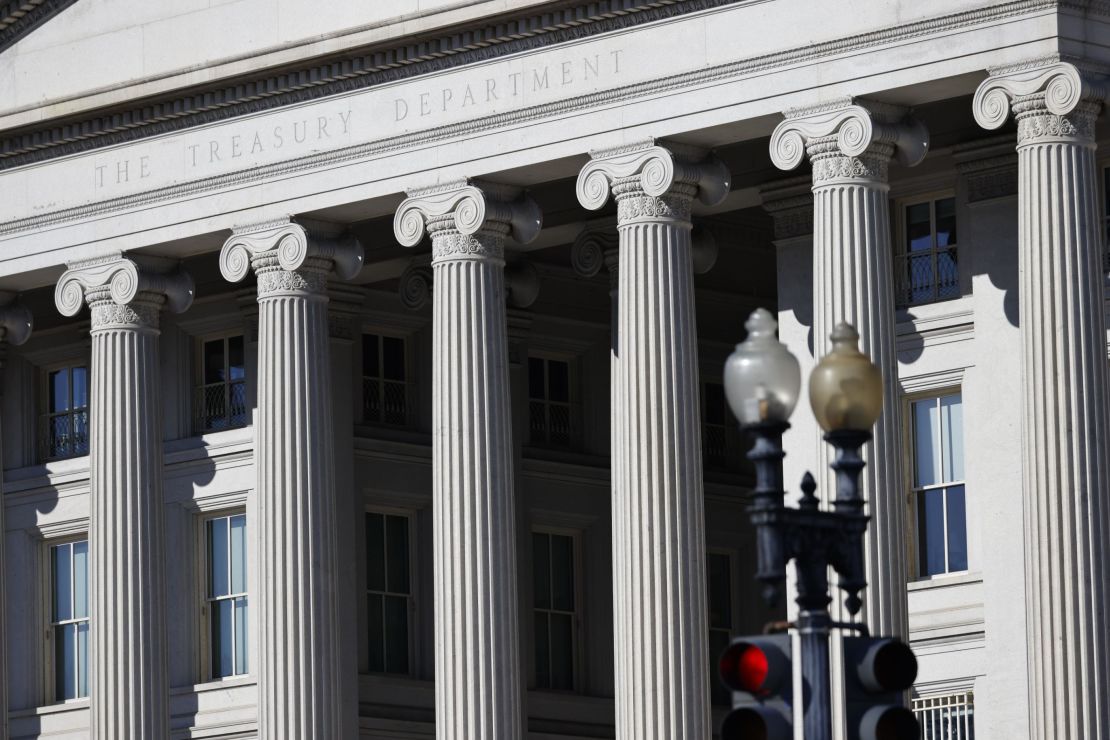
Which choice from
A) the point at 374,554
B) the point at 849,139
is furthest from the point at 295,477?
the point at 849,139

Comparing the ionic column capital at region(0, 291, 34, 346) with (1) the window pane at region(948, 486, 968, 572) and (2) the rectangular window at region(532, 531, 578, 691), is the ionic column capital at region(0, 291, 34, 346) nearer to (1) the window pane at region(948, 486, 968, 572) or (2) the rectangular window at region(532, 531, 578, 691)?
(2) the rectangular window at region(532, 531, 578, 691)

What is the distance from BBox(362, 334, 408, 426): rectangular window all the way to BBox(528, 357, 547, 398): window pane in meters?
2.33

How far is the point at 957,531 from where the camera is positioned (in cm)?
4134

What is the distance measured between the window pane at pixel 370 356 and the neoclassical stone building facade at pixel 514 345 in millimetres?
90

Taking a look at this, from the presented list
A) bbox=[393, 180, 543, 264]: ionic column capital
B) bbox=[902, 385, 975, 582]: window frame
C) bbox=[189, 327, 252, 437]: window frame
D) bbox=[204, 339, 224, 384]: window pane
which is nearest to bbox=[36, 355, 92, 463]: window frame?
bbox=[189, 327, 252, 437]: window frame

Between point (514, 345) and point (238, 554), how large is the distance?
626cm

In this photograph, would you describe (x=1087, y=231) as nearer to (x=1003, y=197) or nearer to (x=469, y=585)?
(x=1003, y=197)

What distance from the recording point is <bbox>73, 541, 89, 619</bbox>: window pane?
5166 centimetres

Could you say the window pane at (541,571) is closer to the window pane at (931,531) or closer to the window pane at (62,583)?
the window pane at (62,583)

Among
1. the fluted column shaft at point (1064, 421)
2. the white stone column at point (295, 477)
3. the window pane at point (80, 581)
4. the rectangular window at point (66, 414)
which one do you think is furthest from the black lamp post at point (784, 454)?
the rectangular window at point (66, 414)

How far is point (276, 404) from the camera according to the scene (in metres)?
44.6

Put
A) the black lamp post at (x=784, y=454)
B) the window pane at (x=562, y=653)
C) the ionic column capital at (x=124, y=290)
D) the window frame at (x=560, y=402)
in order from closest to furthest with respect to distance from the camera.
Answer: the black lamp post at (x=784, y=454), the ionic column capital at (x=124, y=290), the window pane at (x=562, y=653), the window frame at (x=560, y=402)

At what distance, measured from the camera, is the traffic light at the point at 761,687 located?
2095cm

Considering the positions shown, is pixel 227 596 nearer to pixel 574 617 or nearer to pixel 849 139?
pixel 574 617
